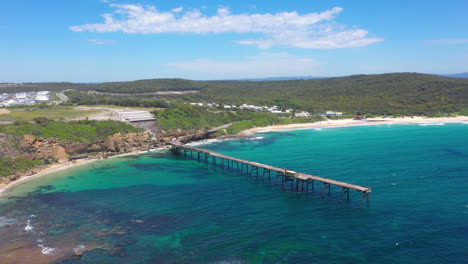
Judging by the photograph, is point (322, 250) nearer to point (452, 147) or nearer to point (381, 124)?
point (452, 147)

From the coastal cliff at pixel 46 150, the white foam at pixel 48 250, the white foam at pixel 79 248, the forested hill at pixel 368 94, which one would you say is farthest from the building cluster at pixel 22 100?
the white foam at pixel 79 248

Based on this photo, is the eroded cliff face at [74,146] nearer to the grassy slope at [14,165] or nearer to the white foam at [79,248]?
the grassy slope at [14,165]

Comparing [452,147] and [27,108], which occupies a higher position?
[27,108]

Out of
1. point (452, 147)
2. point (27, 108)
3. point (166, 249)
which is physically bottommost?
point (166, 249)

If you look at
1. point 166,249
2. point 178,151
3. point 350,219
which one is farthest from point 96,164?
point 350,219

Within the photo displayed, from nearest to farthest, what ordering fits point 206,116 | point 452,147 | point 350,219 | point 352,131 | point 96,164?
point 350,219 → point 96,164 → point 452,147 → point 352,131 → point 206,116

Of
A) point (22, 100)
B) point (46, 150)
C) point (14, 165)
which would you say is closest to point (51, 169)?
point (14, 165)

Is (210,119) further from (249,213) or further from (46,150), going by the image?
(249,213)
